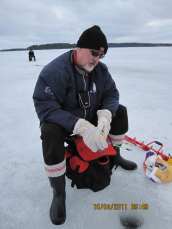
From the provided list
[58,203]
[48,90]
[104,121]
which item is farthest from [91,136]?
[58,203]

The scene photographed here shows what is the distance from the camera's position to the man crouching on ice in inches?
42.4

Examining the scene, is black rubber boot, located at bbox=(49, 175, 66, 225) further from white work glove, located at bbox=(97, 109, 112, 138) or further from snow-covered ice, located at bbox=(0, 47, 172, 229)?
white work glove, located at bbox=(97, 109, 112, 138)

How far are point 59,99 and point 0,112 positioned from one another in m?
1.98

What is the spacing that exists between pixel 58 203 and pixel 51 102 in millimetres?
746

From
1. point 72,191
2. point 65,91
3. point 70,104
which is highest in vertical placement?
point 65,91

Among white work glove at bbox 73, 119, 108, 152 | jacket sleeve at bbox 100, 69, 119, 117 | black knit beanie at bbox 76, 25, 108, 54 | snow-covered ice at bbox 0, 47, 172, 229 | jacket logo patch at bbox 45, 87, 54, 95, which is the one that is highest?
black knit beanie at bbox 76, 25, 108, 54

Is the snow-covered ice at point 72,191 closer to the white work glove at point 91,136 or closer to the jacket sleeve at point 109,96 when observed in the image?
the white work glove at point 91,136

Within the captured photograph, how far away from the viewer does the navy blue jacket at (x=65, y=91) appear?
43.8 inches

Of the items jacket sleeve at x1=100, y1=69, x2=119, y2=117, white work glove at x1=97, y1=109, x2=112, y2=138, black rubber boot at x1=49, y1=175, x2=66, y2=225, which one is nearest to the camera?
black rubber boot at x1=49, y1=175, x2=66, y2=225

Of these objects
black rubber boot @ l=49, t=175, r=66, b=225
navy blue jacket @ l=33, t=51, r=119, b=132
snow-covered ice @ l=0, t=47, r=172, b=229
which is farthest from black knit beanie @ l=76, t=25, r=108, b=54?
snow-covered ice @ l=0, t=47, r=172, b=229

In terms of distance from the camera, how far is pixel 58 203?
1138 millimetres

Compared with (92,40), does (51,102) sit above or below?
below

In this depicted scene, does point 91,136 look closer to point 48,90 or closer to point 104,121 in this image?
point 104,121

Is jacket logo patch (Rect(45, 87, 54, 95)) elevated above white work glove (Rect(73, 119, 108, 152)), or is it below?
above
